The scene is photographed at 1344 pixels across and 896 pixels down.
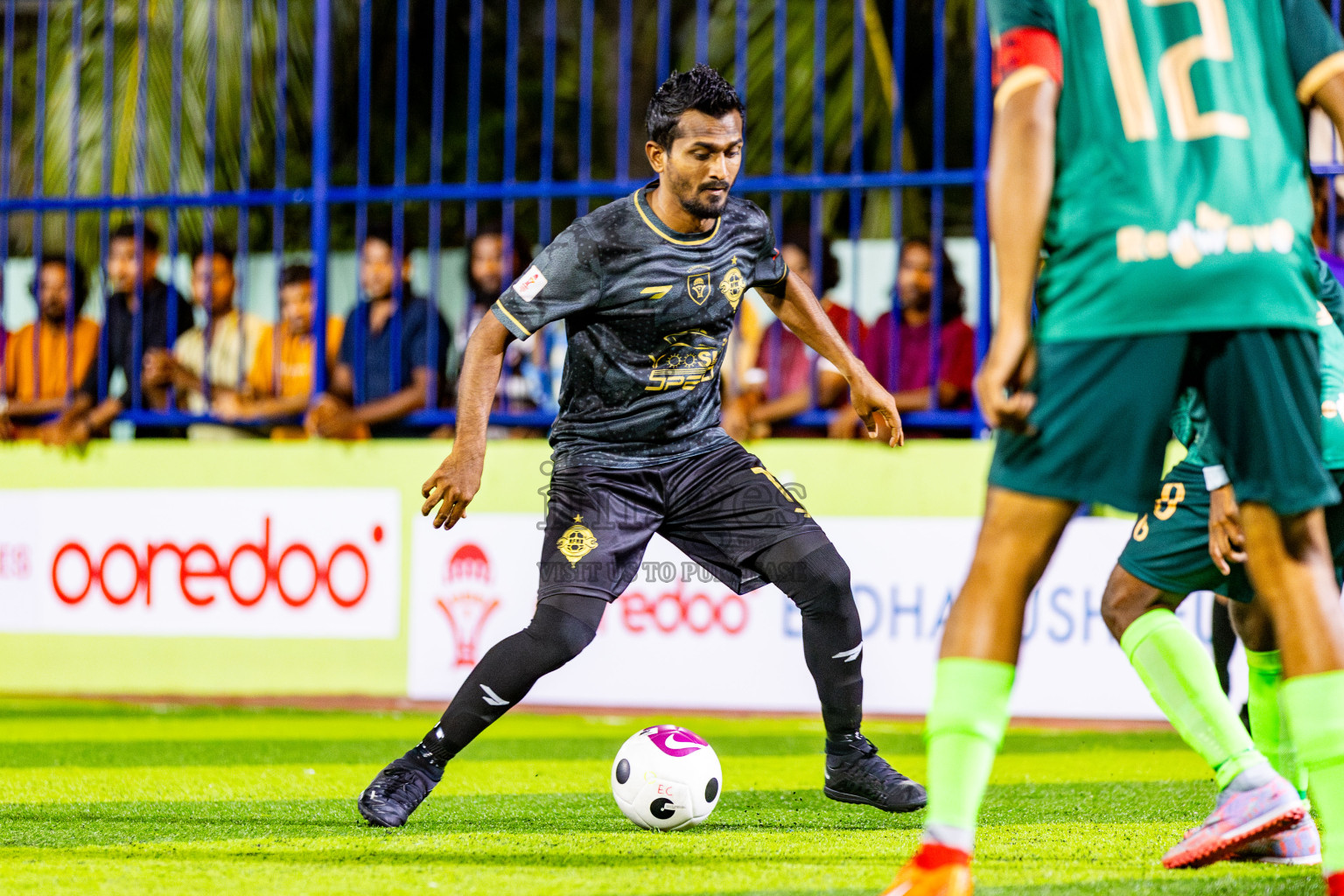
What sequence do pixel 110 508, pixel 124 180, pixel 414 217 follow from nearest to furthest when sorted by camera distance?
pixel 110 508 → pixel 124 180 → pixel 414 217

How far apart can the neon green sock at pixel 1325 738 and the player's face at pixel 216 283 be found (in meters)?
7.02

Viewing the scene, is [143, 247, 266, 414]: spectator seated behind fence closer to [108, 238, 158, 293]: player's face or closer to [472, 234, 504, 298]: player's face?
[108, 238, 158, 293]: player's face

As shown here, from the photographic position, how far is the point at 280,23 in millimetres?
8984

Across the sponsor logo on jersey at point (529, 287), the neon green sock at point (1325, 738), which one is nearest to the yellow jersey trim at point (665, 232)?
the sponsor logo on jersey at point (529, 287)

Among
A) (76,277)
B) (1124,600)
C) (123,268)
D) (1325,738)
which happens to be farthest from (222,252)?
(1325,738)

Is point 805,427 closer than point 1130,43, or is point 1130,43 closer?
point 1130,43

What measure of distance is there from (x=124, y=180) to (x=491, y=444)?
4.26m

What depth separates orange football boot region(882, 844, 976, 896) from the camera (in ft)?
9.12

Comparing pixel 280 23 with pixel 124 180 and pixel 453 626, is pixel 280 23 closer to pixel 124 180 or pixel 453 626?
pixel 124 180

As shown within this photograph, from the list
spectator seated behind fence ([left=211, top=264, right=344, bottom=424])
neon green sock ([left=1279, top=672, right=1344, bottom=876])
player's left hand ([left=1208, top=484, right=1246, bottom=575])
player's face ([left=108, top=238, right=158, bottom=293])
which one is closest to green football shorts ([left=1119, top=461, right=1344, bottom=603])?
player's left hand ([left=1208, top=484, right=1246, bottom=575])

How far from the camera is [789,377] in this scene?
8312mm

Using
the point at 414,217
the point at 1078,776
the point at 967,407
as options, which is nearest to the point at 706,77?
the point at 1078,776

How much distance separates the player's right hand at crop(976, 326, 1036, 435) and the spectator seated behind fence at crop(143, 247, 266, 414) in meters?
6.60

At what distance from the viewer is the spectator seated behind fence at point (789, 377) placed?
8.07 metres
